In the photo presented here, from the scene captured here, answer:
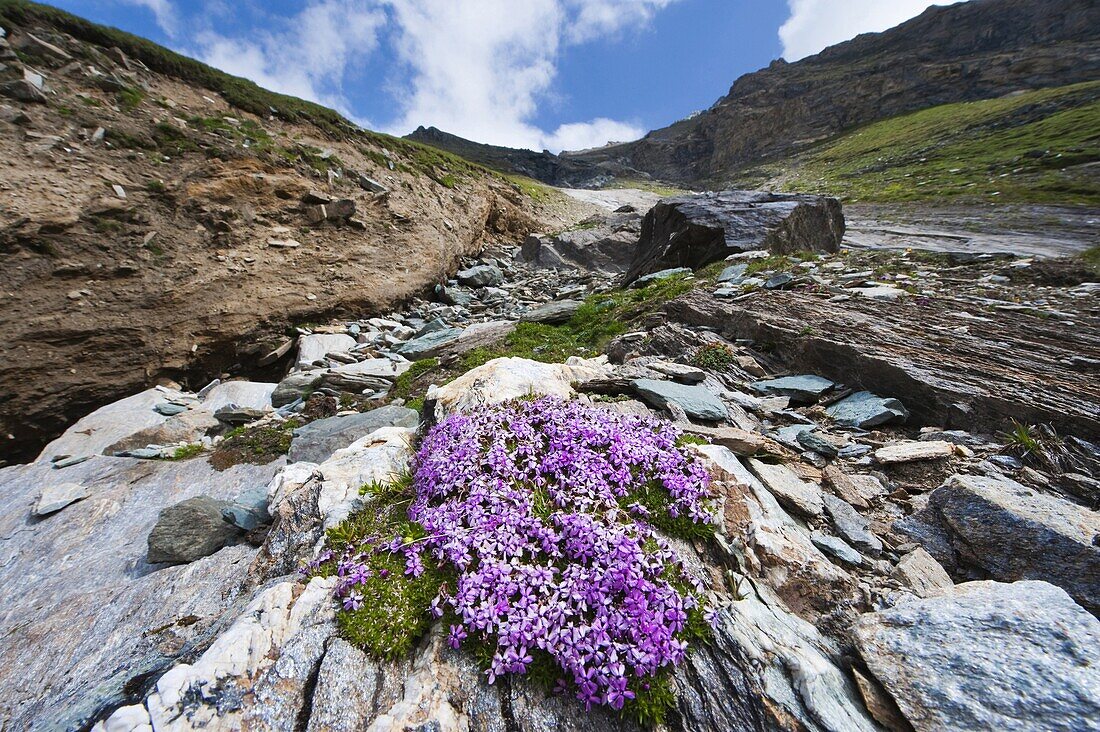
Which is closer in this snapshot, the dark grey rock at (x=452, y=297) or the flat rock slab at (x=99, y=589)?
the flat rock slab at (x=99, y=589)

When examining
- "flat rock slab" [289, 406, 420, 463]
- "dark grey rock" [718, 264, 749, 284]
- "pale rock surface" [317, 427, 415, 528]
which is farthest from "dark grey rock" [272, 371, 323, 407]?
"dark grey rock" [718, 264, 749, 284]

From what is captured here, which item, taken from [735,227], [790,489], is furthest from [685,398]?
[735,227]

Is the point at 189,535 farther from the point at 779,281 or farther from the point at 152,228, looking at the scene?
the point at 779,281

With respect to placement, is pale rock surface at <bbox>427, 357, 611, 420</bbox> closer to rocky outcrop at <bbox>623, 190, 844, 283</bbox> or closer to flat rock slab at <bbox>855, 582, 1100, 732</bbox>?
flat rock slab at <bbox>855, 582, 1100, 732</bbox>

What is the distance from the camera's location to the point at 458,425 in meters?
4.87

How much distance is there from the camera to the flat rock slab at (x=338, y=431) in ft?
26.7

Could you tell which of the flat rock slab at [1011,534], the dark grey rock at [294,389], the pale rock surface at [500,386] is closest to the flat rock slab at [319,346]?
the dark grey rock at [294,389]

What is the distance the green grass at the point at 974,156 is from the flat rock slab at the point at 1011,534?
4628 cm

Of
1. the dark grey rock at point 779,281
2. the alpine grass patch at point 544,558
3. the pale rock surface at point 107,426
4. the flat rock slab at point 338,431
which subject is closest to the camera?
the alpine grass patch at point 544,558

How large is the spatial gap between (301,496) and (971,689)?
5.63m

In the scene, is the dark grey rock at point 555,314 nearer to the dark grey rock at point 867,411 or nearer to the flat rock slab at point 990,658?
the dark grey rock at point 867,411

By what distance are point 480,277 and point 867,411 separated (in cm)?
2200

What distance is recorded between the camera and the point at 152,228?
563 inches

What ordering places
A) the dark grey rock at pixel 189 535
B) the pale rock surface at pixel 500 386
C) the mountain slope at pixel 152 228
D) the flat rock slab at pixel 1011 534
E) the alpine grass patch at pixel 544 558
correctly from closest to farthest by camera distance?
1. the alpine grass patch at pixel 544 558
2. the flat rock slab at pixel 1011 534
3. the dark grey rock at pixel 189 535
4. the pale rock surface at pixel 500 386
5. the mountain slope at pixel 152 228
